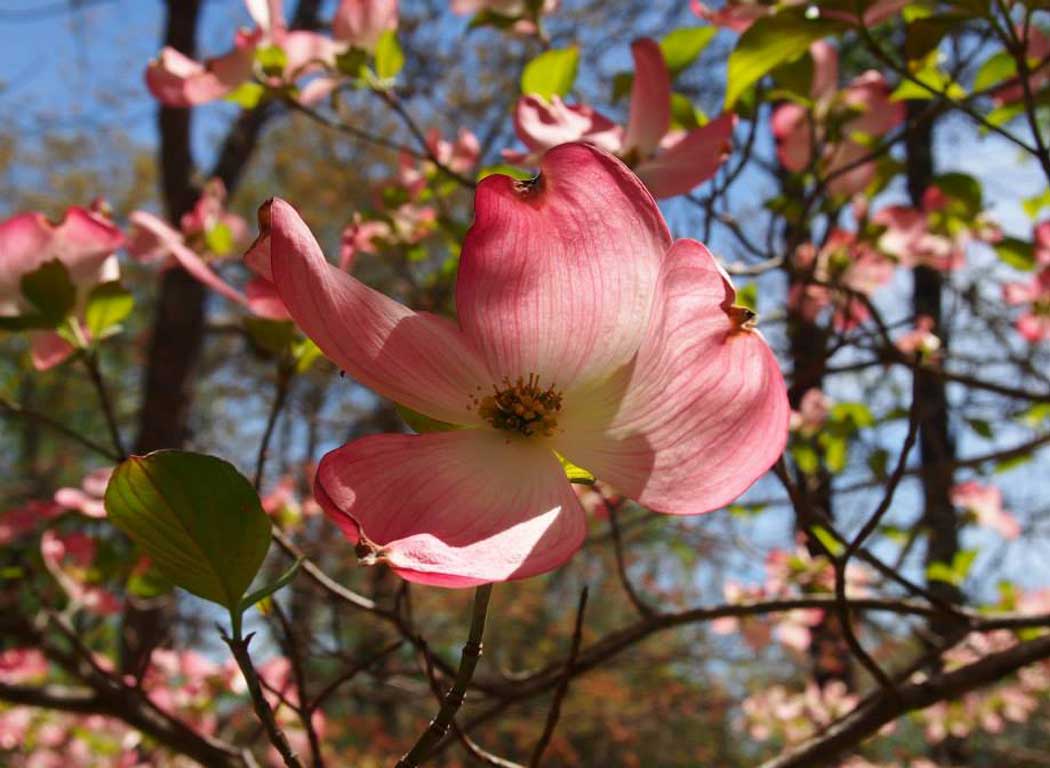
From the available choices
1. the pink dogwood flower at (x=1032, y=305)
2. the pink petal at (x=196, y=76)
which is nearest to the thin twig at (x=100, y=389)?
the pink petal at (x=196, y=76)

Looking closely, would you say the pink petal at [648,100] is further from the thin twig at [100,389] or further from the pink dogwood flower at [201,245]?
the thin twig at [100,389]

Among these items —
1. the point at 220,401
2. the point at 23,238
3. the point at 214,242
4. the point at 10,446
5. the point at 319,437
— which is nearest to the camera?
the point at 23,238

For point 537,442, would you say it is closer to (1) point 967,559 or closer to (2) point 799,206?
(2) point 799,206

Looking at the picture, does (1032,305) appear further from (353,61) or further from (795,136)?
(353,61)

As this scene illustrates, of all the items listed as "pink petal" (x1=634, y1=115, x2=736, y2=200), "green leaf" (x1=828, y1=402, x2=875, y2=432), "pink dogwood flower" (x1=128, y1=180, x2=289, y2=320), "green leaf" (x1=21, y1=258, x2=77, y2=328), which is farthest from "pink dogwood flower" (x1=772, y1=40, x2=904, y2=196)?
"green leaf" (x1=21, y1=258, x2=77, y2=328)

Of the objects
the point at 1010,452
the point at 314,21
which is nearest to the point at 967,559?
the point at 1010,452

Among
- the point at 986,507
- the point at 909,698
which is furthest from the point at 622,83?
the point at 986,507

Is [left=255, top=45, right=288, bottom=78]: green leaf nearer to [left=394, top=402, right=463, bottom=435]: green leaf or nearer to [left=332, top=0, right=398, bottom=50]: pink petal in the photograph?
[left=332, top=0, right=398, bottom=50]: pink petal
